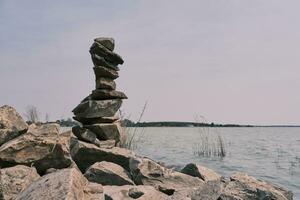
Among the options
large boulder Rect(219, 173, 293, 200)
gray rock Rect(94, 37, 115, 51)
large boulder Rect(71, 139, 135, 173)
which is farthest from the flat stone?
large boulder Rect(219, 173, 293, 200)

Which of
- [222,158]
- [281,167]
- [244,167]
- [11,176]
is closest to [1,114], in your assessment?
[11,176]

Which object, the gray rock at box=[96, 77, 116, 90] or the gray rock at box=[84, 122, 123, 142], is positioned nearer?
the gray rock at box=[84, 122, 123, 142]

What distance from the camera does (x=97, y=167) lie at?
9555 mm

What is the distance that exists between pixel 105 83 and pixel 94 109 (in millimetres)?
877

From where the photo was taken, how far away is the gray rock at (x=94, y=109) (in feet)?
41.5

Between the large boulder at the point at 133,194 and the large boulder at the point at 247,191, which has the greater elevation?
the large boulder at the point at 247,191

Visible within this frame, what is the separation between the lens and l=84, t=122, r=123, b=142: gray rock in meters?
12.7

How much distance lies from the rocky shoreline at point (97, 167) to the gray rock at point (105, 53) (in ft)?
0.09

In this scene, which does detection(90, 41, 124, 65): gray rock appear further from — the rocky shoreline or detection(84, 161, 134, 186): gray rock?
detection(84, 161, 134, 186): gray rock

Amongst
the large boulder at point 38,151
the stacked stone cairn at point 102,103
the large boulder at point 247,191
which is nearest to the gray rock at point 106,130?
the stacked stone cairn at point 102,103

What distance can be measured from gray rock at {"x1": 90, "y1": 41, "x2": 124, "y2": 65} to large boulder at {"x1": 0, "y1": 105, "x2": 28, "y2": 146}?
3.87 meters

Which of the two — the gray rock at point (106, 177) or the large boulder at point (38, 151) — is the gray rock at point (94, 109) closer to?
the gray rock at point (106, 177)

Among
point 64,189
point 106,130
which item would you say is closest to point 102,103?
point 106,130

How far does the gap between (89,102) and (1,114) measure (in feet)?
10.9
